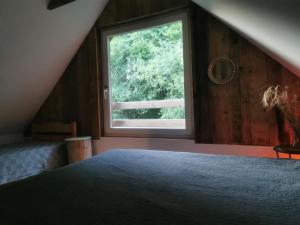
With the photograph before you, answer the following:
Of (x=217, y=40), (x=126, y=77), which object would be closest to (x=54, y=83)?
(x=126, y=77)

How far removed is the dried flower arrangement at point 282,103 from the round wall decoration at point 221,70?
0.42m

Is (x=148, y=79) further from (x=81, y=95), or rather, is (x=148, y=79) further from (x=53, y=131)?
(x=53, y=131)

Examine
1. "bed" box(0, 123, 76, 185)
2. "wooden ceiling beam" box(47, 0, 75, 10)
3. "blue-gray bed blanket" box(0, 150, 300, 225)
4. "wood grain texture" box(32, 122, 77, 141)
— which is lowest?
"bed" box(0, 123, 76, 185)

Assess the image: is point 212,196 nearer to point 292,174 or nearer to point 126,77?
point 292,174

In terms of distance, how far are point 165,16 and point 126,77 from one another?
37.9 inches

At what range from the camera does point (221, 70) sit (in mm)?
2551

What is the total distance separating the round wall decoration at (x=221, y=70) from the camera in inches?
98.9

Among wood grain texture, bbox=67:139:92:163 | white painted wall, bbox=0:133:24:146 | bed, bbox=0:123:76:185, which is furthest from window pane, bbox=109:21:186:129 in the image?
white painted wall, bbox=0:133:24:146

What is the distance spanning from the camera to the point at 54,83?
146 inches

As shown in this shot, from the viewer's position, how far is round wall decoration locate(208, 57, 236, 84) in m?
2.51

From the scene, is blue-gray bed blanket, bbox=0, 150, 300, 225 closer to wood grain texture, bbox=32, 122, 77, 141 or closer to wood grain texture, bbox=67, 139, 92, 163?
wood grain texture, bbox=67, 139, 92, 163

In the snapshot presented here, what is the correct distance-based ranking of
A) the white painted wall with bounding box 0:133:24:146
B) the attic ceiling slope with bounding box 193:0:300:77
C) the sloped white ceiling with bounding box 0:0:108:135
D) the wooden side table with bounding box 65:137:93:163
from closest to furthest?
the attic ceiling slope with bounding box 193:0:300:77 → the sloped white ceiling with bounding box 0:0:108:135 → the wooden side table with bounding box 65:137:93:163 → the white painted wall with bounding box 0:133:24:146

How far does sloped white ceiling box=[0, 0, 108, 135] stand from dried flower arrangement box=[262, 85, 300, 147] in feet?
7.87

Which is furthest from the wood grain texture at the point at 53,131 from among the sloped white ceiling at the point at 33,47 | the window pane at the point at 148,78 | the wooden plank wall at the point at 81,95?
the window pane at the point at 148,78
